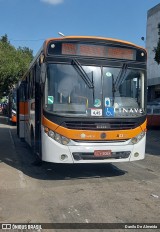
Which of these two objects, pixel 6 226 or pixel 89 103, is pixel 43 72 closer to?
pixel 89 103

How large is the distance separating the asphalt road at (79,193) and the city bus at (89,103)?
661mm

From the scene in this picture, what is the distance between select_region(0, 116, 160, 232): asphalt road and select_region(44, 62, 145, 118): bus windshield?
5.39 ft

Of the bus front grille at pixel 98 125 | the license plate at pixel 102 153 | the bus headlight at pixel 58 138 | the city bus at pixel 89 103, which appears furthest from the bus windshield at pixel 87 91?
the license plate at pixel 102 153

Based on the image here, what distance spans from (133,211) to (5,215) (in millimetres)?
2168

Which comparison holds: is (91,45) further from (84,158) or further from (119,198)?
(119,198)

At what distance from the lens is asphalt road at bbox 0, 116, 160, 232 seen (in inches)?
247

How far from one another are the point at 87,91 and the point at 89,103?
0.96 feet

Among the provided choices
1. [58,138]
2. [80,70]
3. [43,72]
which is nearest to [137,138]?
[58,138]

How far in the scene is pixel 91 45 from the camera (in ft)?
30.6

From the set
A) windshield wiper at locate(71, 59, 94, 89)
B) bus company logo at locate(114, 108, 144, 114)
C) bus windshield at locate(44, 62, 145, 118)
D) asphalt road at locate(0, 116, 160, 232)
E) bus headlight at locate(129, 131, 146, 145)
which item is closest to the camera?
asphalt road at locate(0, 116, 160, 232)

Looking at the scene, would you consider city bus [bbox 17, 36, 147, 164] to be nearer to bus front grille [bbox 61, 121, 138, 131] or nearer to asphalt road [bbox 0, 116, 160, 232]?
bus front grille [bbox 61, 121, 138, 131]

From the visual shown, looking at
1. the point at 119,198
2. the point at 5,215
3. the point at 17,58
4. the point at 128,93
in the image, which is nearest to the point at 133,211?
the point at 119,198

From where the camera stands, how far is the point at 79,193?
7785 millimetres

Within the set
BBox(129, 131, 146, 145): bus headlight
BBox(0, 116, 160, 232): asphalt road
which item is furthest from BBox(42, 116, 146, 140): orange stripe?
BBox(0, 116, 160, 232): asphalt road
